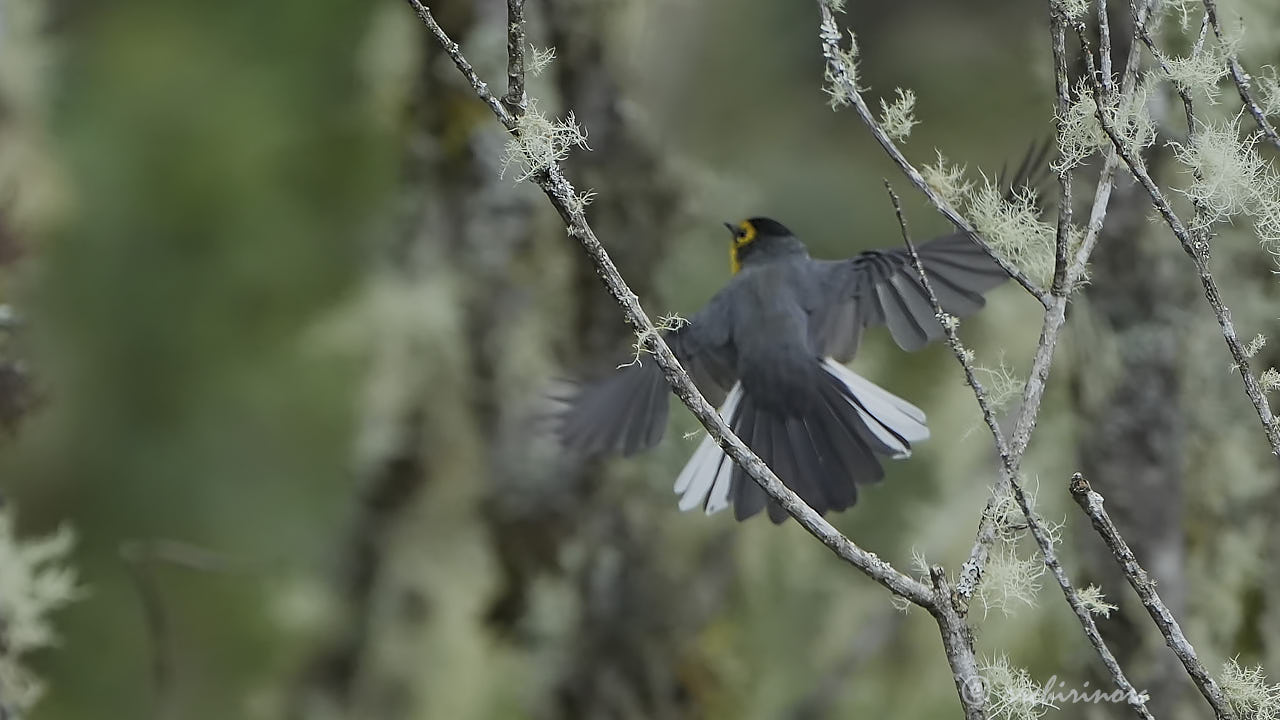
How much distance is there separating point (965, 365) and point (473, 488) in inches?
72.4

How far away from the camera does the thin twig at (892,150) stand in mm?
672

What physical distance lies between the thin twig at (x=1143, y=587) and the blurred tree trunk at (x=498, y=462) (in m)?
1.56

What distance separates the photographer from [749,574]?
2.30 meters

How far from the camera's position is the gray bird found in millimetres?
1493

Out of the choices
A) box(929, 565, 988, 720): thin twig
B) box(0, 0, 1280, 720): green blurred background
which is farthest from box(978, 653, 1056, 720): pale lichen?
box(0, 0, 1280, 720): green blurred background

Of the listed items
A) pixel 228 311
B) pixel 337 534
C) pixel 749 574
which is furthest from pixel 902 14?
pixel 228 311

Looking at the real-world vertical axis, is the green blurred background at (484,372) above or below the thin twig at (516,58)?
above

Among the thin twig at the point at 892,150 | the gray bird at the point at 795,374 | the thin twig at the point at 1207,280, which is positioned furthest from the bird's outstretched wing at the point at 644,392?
the thin twig at the point at 1207,280

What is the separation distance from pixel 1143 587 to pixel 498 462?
181cm

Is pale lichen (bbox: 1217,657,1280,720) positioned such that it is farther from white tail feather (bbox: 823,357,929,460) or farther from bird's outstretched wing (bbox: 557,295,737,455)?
bird's outstretched wing (bbox: 557,295,737,455)

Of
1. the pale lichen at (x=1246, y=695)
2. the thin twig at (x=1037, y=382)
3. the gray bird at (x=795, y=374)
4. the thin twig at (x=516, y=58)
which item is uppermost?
the gray bird at (x=795, y=374)

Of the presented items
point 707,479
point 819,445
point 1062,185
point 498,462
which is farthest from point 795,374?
point 1062,185

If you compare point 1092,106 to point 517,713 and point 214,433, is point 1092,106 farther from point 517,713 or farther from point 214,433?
point 214,433

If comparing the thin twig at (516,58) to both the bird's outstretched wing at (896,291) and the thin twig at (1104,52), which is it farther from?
the bird's outstretched wing at (896,291)
